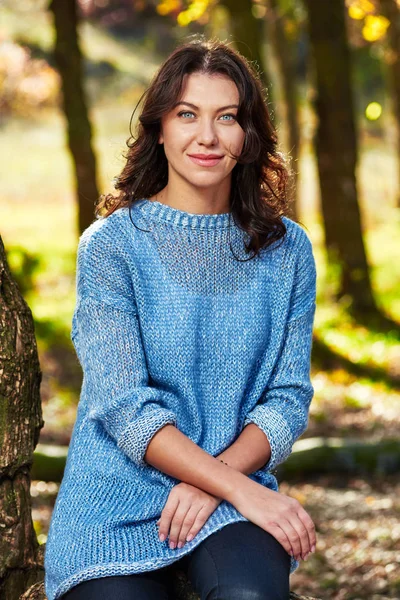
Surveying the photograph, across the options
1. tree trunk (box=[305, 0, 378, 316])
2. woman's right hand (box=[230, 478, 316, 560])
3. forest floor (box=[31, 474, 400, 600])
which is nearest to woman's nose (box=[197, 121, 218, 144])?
woman's right hand (box=[230, 478, 316, 560])

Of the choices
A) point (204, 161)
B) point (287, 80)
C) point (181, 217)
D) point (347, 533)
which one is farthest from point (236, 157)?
point (287, 80)

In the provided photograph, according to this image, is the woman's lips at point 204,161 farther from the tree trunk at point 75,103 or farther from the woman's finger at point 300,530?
the tree trunk at point 75,103

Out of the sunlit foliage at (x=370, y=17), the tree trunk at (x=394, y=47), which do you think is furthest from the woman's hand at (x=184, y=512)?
the tree trunk at (x=394, y=47)

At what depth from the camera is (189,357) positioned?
2.61 m

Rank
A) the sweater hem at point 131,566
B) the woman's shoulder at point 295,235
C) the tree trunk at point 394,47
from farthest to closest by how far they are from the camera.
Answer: the tree trunk at point 394,47 → the woman's shoulder at point 295,235 → the sweater hem at point 131,566

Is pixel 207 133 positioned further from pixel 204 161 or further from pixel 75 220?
pixel 75 220

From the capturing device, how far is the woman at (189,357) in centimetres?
238

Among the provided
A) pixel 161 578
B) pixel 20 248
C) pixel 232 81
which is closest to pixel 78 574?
pixel 161 578

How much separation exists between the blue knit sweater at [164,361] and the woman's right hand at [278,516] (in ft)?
0.15

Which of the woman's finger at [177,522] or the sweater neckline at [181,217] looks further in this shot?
the sweater neckline at [181,217]

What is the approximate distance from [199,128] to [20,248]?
23.0 ft

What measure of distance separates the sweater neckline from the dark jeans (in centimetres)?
90

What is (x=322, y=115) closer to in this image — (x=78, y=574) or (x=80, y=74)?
(x=80, y=74)

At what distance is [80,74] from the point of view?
9.25 m
